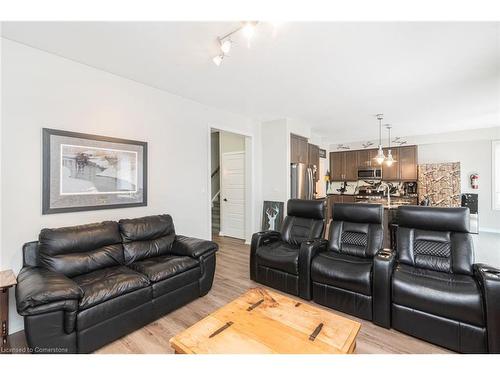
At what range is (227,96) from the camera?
3752mm

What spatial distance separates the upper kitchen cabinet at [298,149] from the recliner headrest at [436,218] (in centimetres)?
265

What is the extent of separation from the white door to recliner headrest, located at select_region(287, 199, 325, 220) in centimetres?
216

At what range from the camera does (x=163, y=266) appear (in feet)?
8.16

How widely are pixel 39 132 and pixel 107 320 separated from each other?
1.99 metres

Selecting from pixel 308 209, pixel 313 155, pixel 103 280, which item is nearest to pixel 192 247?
pixel 103 280

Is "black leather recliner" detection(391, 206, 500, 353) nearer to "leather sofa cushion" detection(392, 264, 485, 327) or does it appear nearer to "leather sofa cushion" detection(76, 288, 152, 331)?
"leather sofa cushion" detection(392, 264, 485, 327)

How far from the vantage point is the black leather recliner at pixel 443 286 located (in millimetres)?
1828

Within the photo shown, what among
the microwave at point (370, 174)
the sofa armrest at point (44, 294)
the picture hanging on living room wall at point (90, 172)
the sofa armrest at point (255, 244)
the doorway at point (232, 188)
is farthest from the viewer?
the microwave at point (370, 174)

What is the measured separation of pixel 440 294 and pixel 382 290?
45 centimetres

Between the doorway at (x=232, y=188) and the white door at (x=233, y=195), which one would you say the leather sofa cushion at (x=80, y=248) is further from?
the white door at (x=233, y=195)

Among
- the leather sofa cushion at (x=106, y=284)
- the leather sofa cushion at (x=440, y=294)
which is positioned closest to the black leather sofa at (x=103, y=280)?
the leather sofa cushion at (x=106, y=284)

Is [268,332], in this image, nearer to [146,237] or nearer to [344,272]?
[344,272]
